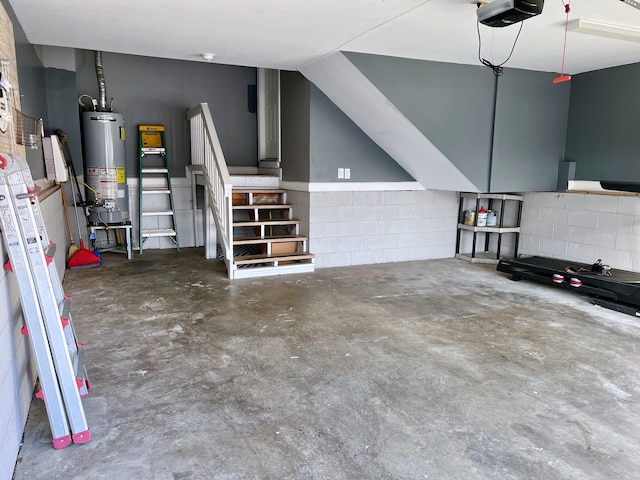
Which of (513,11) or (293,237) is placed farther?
(293,237)

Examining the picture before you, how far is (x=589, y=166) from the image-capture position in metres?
5.29

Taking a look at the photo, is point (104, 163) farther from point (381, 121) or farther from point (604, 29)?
point (604, 29)

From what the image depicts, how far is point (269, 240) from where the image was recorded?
5.32m

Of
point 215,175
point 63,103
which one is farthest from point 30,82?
point 215,175

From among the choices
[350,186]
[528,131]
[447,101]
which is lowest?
[350,186]

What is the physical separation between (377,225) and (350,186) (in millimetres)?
653

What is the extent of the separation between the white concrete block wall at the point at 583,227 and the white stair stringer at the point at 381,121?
109 cm

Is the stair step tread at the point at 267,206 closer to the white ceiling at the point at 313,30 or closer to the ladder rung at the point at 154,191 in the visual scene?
the ladder rung at the point at 154,191

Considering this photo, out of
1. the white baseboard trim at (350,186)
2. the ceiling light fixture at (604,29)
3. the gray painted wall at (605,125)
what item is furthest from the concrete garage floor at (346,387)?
the ceiling light fixture at (604,29)

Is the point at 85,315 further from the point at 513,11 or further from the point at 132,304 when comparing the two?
the point at 513,11

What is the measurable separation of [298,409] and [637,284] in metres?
3.41

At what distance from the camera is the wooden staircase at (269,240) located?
5.14m

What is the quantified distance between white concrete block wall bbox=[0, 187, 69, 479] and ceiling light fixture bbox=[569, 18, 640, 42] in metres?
4.05

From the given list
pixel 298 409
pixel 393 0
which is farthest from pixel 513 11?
pixel 298 409
